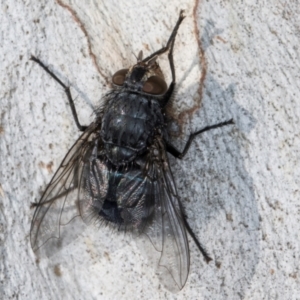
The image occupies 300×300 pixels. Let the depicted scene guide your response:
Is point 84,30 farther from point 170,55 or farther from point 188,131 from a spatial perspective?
point 188,131

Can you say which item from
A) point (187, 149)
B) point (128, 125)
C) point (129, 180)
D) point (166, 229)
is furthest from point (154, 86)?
point (166, 229)

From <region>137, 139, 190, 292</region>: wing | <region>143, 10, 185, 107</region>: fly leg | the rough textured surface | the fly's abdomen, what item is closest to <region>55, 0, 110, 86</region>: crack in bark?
the rough textured surface

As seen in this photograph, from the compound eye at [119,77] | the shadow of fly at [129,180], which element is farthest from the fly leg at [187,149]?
the compound eye at [119,77]

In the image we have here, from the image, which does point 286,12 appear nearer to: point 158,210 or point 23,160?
point 158,210

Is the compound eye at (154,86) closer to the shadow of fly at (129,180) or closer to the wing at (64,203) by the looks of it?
the shadow of fly at (129,180)

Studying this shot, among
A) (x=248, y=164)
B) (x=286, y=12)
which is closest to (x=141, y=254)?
(x=248, y=164)
